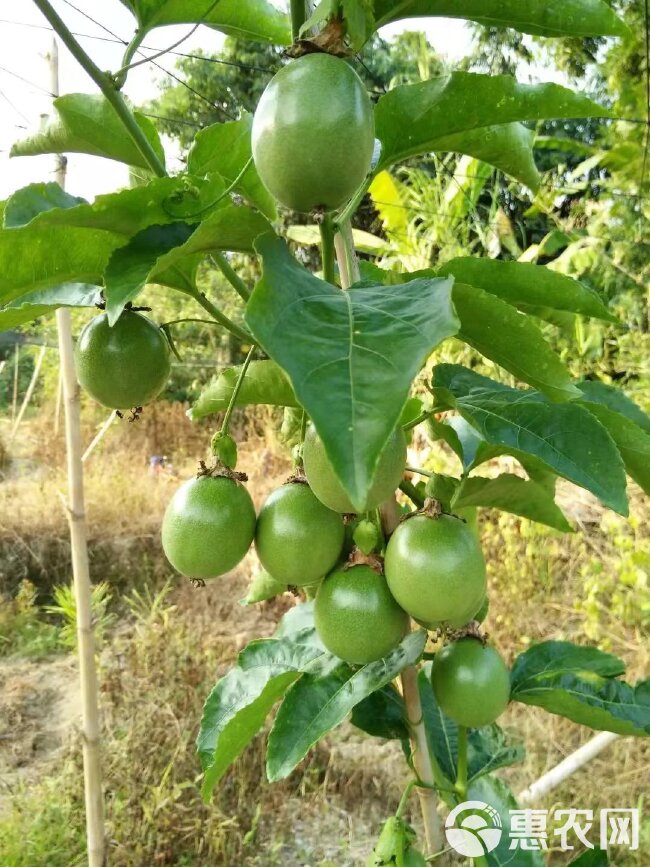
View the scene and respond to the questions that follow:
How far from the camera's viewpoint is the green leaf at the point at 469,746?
88 centimetres

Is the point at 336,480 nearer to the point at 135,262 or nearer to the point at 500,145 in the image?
the point at 135,262

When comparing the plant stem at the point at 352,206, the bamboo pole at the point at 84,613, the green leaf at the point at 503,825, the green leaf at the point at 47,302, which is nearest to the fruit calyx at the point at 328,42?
the plant stem at the point at 352,206

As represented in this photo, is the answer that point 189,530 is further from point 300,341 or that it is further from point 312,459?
point 300,341

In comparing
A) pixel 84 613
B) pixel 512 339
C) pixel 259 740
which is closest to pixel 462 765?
pixel 512 339

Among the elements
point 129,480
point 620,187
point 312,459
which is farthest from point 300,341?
point 129,480

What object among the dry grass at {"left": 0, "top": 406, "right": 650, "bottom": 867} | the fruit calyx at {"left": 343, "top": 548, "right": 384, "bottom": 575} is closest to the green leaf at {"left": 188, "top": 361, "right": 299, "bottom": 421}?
the fruit calyx at {"left": 343, "top": 548, "right": 384, "bottom": 575}

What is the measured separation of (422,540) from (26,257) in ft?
1.23

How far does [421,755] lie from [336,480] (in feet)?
1.34

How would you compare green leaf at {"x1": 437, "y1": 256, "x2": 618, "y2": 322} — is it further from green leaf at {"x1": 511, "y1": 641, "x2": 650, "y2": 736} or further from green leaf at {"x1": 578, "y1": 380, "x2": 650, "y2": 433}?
green leaf at {"x1": 511, "y1": 641, "x2": 650, "y2": 736}

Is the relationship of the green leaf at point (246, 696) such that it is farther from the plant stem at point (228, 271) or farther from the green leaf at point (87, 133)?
the green leaf at point (87, 133)

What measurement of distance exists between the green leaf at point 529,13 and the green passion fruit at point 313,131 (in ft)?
0.43

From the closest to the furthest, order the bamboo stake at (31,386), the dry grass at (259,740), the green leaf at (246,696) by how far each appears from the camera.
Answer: the green leaf at (246,696), the dry grass at (259,740), the bamboo stake at (31,386)

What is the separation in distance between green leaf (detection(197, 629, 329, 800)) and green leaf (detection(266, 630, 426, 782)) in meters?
0.02

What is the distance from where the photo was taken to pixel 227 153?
0.67 m
